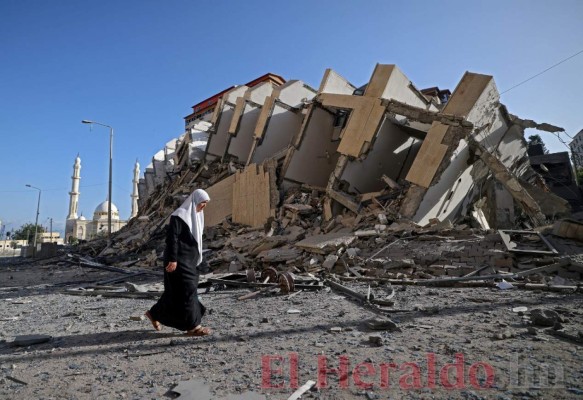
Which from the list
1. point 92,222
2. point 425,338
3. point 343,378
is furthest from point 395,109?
point 92,222

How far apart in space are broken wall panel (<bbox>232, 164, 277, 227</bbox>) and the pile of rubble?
42 millimetres

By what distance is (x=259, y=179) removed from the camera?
12.1 meters

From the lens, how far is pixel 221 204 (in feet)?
44.8

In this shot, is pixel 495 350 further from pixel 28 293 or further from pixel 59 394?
pixel 28 293

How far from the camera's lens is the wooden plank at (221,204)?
13352 millimetres

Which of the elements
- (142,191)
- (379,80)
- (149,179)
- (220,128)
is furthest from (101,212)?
(379,80)

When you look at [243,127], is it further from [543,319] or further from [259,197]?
[543,319]

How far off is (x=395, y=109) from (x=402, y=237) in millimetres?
3945

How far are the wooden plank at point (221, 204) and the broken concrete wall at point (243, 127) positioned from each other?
3.81 m

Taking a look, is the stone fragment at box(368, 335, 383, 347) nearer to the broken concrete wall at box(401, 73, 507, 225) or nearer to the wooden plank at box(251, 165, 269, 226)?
the broken concrete wall at box(401, 73, 507, 225)

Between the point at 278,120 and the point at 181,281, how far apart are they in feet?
40.9

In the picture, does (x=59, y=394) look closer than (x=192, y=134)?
Yes

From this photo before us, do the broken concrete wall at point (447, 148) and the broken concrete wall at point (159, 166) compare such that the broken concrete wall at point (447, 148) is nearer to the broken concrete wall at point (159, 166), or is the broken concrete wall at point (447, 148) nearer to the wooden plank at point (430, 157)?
the wooden plank at point (430, 157)

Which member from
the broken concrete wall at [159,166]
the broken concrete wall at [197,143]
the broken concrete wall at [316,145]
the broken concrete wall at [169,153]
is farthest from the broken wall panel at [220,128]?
the broken concrete wall at [159,166]
